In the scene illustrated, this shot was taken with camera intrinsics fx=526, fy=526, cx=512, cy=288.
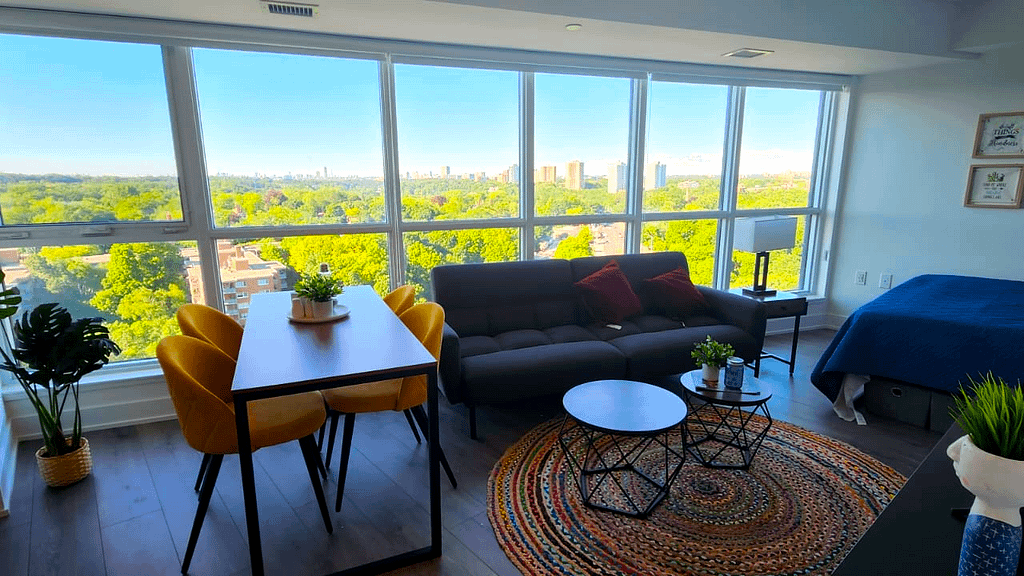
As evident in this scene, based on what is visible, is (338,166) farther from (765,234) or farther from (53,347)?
(765,234)

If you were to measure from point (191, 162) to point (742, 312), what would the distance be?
386cm

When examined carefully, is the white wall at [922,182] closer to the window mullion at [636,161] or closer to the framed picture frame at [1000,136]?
the framed picture frame at [1000,136]

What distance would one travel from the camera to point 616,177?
4598mm

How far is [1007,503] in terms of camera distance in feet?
3.08

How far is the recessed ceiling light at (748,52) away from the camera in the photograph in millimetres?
3805

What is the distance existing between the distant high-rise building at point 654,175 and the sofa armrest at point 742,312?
3.85 ft

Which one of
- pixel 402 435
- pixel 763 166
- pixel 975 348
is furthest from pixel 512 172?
pixel 975 348

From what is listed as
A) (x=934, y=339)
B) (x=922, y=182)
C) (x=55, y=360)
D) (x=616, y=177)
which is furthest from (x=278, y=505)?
(x=922, y=182)

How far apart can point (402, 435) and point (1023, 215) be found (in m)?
4.94

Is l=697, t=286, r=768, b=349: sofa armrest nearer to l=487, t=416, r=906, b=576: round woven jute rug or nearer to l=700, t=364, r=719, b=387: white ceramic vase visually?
l=487, t=416, r=906, b=576: round woven jute rug

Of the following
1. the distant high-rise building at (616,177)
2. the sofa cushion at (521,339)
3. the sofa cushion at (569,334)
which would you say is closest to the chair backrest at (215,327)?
the sofa cushion at (521,339)

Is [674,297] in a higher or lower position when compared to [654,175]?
lower

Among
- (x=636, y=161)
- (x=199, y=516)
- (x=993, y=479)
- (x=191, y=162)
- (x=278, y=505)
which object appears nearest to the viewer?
(x=993, y=479)

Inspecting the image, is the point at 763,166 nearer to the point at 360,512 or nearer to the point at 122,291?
the point at 360,512
